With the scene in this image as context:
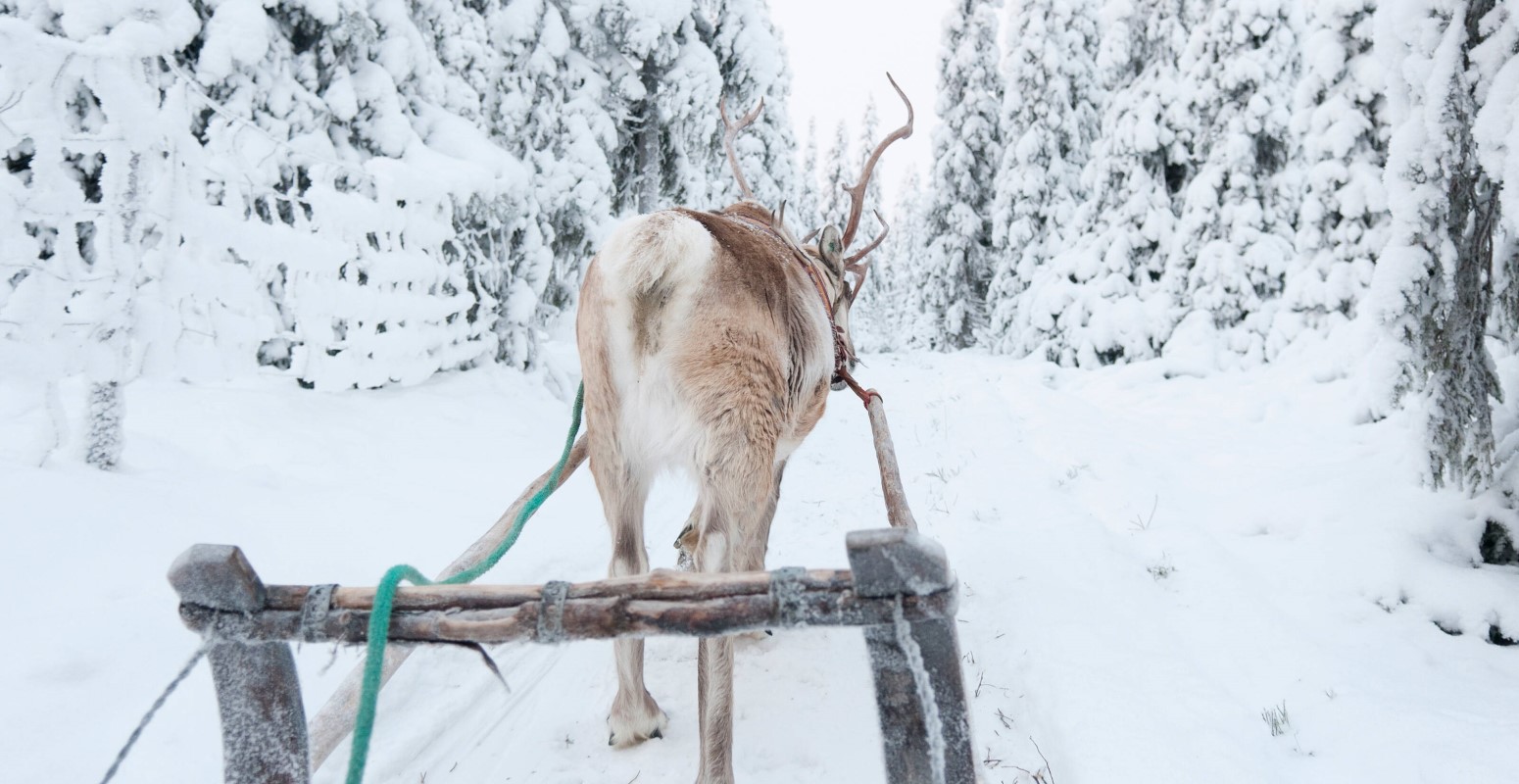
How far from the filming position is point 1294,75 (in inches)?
516

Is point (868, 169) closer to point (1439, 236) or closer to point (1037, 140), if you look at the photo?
point (1439, 236)

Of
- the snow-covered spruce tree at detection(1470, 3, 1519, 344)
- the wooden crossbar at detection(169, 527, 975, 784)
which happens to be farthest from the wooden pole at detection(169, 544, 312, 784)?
the snow-covered spruce tree at detection(1470, 3, 1519, 344)

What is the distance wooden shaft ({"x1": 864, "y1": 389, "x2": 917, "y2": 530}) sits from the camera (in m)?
1.99

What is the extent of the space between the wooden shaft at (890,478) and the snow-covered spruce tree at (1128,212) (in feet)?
44.6

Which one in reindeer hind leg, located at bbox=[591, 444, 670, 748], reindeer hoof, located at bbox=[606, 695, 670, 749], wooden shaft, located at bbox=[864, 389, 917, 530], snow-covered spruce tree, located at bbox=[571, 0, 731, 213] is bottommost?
reindeer hoof, located at bbox=[606, 695, 670, 749]

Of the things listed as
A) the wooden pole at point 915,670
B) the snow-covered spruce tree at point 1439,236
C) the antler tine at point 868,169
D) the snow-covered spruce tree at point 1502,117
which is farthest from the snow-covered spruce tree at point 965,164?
the wooden pole at point 915,670

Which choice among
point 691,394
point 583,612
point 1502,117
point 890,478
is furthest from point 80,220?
point 1502,117

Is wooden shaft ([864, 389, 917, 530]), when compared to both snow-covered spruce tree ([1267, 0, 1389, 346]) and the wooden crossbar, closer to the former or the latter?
the wooden crossbar

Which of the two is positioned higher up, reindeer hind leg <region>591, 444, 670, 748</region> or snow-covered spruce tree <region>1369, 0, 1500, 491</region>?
snow-covered spruce tree <region>1369, 0, 1500, 491</region>

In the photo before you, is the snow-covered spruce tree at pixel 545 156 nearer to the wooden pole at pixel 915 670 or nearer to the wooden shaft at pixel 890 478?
the wooden shaft at pixel 890 478

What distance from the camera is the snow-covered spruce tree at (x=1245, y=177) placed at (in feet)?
40.5

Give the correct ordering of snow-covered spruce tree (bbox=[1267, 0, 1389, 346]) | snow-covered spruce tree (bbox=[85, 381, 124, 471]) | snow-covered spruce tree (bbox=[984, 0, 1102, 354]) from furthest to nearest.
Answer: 1. snow-covered spruce tree (bbox=[984, 0, 1102, 354])
2. snow-covered spruce tree (bbox=[1267, 0, 1389, 346])
3. snow-covered spruce tree (bbox=[85, 381, 124, 471])

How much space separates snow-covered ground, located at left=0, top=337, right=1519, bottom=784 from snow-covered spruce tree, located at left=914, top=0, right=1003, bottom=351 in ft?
65.7

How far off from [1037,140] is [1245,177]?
31.1ft
